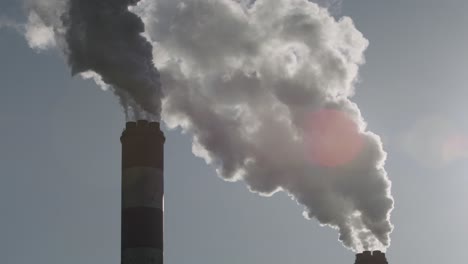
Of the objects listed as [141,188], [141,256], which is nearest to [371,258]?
[141,256]

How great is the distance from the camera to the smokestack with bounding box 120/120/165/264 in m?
38.4

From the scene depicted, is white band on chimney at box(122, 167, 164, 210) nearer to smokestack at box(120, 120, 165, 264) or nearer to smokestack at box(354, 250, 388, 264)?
smokestack at box(120, 120, 165, 264)

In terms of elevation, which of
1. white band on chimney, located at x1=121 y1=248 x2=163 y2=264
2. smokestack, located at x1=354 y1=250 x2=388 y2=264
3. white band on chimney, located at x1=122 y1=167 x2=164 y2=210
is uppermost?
white band on chimney, located at x1=122 y1=167 x2=164 y2=210

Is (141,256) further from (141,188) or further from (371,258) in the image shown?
(371,258)

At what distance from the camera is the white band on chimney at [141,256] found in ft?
124

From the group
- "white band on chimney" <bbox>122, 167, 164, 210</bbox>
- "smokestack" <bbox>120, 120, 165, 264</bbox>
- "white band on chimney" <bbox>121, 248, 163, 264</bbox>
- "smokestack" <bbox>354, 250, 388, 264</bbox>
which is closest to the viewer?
"white band on chimney" <bbox>121, 248, 163, 264</bbox>

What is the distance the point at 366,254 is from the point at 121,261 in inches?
556

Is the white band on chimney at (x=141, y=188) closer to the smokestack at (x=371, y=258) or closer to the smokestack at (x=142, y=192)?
the smokestack at (x=142, y=192)

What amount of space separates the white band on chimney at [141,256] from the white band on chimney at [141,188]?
219cm

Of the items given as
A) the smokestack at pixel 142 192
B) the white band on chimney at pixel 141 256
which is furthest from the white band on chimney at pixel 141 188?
the white band on chimney at pixel 141 256

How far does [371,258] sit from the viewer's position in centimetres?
4488

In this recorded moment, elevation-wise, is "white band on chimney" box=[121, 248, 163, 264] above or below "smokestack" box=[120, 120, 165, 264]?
below

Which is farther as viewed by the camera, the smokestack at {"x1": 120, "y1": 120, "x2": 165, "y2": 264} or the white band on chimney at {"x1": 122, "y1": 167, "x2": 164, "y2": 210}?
the white band on chimney at {"x1": 122, "y1": 167, "x2": 164, "y2": 210}

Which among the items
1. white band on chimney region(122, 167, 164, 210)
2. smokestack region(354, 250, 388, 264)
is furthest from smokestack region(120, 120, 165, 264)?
smokestack region(354, 250, 388, 264)
